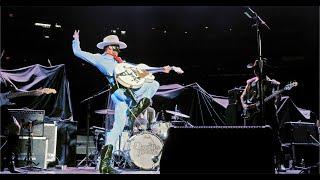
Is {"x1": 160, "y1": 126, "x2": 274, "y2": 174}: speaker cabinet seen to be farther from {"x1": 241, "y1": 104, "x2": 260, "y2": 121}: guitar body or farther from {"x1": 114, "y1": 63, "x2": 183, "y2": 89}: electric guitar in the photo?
{"x1": 241, "y1": 104, "x2": 260, "y2": 121}: guitar body

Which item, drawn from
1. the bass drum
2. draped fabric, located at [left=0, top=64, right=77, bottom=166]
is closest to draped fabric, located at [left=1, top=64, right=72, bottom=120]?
draped fabric, located at [left=0, top=64, right=77, bottom=166]

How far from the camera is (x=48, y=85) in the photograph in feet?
28.0

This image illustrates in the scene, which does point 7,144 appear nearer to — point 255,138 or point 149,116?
point 149,116

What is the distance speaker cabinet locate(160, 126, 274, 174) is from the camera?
13.9 feet

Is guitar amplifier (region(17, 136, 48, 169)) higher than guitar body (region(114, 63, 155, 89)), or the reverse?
guitar body (region(114, 63, 155, 89))

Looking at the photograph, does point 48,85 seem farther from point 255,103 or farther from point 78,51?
point 255,103

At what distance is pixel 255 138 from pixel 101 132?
4.98 metres

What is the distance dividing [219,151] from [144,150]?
9.53 ft

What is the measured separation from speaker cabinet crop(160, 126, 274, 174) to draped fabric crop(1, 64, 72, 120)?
15.4 feet

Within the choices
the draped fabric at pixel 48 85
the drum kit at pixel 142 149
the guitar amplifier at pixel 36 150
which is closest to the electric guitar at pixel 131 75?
the drum kit at pixel 142 149

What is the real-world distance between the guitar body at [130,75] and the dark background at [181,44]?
5.49 feet

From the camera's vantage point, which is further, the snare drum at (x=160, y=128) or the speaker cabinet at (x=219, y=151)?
the snare drum at (x=160, y=128)

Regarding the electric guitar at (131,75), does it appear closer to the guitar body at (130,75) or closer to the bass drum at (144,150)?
the guitar body at (130,75)

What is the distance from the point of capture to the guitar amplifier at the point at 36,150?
717cm
